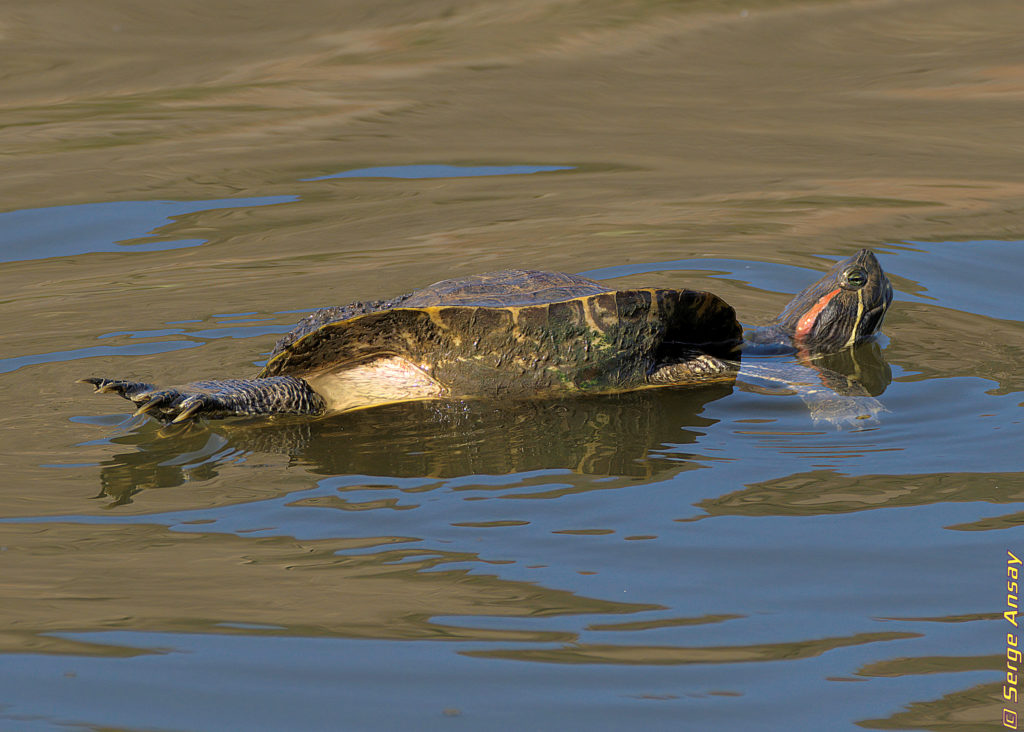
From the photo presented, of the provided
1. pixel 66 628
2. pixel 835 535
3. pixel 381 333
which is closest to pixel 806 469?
pixel 835 535

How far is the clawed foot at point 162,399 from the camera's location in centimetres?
→ 433

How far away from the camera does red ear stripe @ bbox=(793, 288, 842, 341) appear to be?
5.89 metres

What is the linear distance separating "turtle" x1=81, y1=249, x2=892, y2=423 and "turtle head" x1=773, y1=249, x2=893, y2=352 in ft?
2.34

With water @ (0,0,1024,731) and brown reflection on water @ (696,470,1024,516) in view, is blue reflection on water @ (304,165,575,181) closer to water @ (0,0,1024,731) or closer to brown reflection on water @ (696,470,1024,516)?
water @ (0,0,1024,731)

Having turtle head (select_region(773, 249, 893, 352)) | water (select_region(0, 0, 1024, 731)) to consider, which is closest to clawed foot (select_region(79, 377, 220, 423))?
water (select_region(0, 0, 1024, 731))

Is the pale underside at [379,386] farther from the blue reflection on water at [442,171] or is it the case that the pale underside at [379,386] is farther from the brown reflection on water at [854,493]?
the blue reflection on water at [442,171]

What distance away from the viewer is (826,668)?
9.63 ft

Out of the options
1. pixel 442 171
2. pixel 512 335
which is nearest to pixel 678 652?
pixel 512 335

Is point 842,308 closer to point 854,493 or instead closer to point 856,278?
point 856,278

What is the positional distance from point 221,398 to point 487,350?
1.14 m

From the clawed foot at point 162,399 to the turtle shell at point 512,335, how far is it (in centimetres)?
52

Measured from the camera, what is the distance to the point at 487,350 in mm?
4973

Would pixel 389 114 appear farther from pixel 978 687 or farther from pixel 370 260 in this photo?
pixel 978 687

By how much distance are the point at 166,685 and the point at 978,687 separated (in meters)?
2.05
